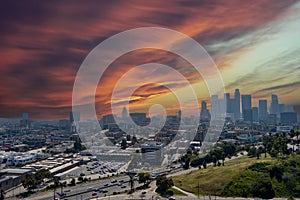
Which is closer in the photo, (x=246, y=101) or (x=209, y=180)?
(x=209, y=180)

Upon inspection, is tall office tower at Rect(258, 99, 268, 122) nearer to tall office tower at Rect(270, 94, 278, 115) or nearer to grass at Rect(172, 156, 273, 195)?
tall office tower at Rect(270, 94, 278, 115)

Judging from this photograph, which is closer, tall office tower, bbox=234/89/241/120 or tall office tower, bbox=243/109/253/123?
tall office tower, bbox=243/109/253/123

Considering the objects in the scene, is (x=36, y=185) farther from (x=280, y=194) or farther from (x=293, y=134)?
(x=293, y=134)

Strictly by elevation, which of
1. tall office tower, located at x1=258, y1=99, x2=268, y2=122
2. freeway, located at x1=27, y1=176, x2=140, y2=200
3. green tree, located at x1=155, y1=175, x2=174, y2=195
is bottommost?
freeway, located at x1=27, y1=176, x2=140, y2=200

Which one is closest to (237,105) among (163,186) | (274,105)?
(274,105)

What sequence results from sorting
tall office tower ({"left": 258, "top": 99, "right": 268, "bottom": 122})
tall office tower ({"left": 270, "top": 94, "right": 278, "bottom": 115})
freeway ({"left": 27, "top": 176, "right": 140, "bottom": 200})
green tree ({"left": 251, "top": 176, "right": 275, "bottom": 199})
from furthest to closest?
tall office tower ({"left": 270, "top": 94, "right": 278, "bottom": 115})
tall office tower ({"left": 258, "top": 99, "right": 268, "bottom": 122})
freeway ({"left": 27, "top": 176, "right": 140, "bottom": 200})
green tree ({"left": 251, "top": 176, "right": 275, "bottom": 199})

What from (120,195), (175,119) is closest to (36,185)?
(120,195)

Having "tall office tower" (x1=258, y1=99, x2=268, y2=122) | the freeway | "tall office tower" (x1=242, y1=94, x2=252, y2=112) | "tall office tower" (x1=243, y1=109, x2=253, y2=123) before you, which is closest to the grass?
the freeway

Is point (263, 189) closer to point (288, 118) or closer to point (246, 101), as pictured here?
point (288, 118)

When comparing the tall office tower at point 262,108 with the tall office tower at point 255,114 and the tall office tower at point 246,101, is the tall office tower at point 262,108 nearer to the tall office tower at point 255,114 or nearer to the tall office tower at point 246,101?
the tall office tower at point 246,101

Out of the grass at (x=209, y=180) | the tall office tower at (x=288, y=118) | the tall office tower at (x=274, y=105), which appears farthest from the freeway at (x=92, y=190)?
the tall office tower at (x=274, y=105)

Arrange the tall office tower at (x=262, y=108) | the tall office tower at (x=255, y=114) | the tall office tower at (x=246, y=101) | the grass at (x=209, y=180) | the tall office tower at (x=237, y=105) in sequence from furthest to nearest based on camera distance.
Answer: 1. the tall office tower at (x=246, y=101)
2. the tall office tower at (x=262, y=108)
3. the tall office tower at (x=237, y=105)
4. the tall office tower at (x=255, y=114)
5. the grass at (x=209, y=180)

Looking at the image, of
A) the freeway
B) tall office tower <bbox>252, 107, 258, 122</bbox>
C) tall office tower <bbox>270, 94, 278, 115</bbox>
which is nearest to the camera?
the freeway
